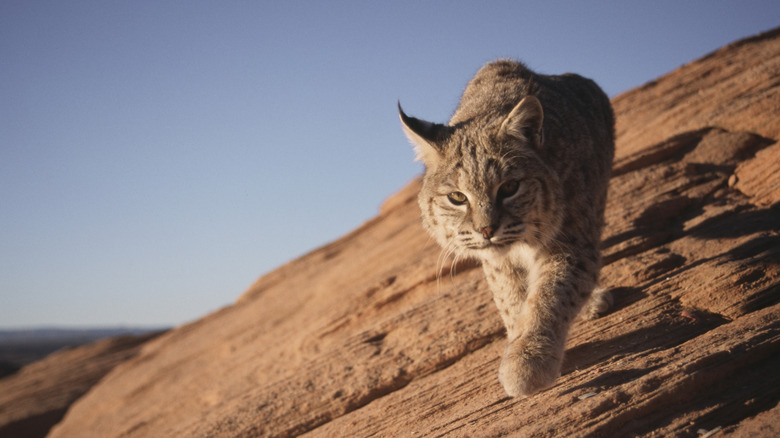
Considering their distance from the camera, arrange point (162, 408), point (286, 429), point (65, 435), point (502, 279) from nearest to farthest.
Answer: point (502, 279)
point (286, 429)
point (162, 408)
point (65, 435)

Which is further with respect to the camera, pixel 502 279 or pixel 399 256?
pixel 399 256

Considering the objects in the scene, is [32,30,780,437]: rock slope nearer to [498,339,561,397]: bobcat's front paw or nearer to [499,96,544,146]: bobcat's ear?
[498,339,561,397]: bobcat's front paw

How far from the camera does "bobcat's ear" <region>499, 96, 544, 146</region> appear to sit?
4.27 metres

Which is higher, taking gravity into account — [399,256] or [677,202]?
[399,256]

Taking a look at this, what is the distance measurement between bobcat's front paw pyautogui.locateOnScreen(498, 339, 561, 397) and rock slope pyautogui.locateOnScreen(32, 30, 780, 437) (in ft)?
1.28

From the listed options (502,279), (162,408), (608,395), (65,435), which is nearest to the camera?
(608,395)

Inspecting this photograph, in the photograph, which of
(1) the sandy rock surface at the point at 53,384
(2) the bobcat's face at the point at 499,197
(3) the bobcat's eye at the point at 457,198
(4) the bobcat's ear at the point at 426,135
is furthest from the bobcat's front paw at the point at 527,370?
(1) the sandy rock surface at the point at 53,384

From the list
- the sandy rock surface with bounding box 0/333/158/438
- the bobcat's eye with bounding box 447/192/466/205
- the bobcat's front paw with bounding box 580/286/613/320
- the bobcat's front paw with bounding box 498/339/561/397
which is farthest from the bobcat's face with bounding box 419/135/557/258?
the sandy rock surface with bounding box 0/333/158/438

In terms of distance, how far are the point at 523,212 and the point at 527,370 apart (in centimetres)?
130

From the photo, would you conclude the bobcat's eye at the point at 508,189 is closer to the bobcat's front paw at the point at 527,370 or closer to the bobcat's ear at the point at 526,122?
the bobcat's ear at the point at 526,122

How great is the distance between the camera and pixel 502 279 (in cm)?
478

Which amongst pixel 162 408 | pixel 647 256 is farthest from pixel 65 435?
pixel 647 256

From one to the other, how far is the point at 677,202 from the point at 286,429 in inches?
238

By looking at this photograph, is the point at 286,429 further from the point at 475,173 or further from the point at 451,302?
the point at 475,173
